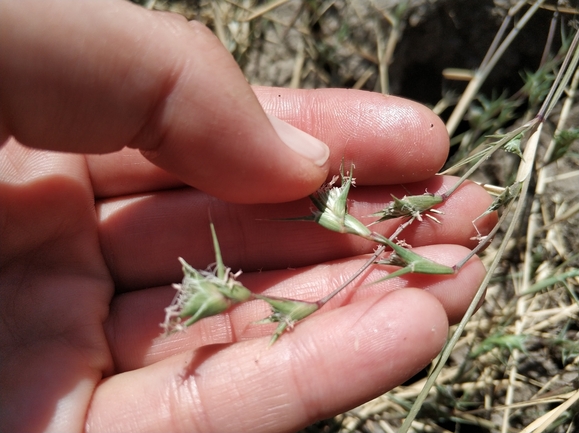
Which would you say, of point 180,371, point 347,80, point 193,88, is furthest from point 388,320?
point 347,80

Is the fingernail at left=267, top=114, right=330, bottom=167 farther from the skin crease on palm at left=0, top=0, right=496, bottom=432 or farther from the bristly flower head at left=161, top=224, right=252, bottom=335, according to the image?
the bristly flower head at left=161, top=224, right=252, bottom=335

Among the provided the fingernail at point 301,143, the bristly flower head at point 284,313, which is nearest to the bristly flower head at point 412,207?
the fingernail at point 301,143

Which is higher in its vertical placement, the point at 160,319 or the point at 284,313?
the point at 284,313

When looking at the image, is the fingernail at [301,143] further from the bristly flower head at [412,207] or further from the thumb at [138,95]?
the bristly flower head at [412,207]

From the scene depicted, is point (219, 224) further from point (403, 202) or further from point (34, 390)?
point (34, 390)

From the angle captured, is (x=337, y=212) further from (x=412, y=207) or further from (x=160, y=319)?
(x=160, y=319)

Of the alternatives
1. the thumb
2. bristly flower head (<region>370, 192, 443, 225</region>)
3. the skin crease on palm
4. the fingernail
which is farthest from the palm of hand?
the thumb

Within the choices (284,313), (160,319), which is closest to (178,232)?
(160,319)
